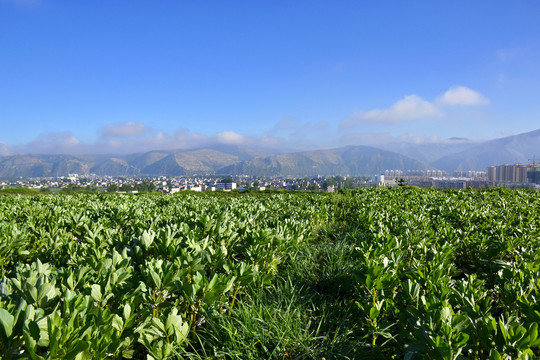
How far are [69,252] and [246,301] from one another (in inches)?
69.6

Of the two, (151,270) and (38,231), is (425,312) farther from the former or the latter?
(38,231)

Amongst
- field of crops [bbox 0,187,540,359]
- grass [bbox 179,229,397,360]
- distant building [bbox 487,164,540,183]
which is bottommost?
distant building [bbox 487,164,540,183]

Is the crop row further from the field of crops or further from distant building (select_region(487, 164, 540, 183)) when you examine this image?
distant building (select_region(487, 164, 540, 183))

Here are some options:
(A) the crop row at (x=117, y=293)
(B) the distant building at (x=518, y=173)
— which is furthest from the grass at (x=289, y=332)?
(B) the distant building at (x=518, y=173)

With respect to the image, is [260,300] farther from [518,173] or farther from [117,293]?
[518,173]

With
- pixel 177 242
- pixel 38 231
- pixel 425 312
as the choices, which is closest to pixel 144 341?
pixel 177 242

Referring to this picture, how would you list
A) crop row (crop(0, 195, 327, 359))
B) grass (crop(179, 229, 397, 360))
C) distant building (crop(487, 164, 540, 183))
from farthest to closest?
1. distant building (crop(487, 164, 540, 183))
2. grass (crop(179, 229, 397, 360))
3. crop row (crop(0, 195, 327, 359))

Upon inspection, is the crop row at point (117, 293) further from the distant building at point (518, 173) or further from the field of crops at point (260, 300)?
the distant building at point (518, 173)

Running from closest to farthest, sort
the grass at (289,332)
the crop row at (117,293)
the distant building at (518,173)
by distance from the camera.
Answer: the crop row at (117,293) < the grass at (289,332) < the distant building at (518,173)

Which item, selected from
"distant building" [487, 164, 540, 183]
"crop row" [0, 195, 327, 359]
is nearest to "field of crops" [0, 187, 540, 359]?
"crop row" [0, 195, 327, 359]

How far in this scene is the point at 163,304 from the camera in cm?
197

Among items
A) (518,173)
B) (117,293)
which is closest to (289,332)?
(117,293)

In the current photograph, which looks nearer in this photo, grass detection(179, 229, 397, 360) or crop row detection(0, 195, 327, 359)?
crop row detection(0, 195, 327, 359)

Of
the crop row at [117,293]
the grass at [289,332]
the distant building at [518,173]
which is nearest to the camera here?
the crop row at [117,293]
